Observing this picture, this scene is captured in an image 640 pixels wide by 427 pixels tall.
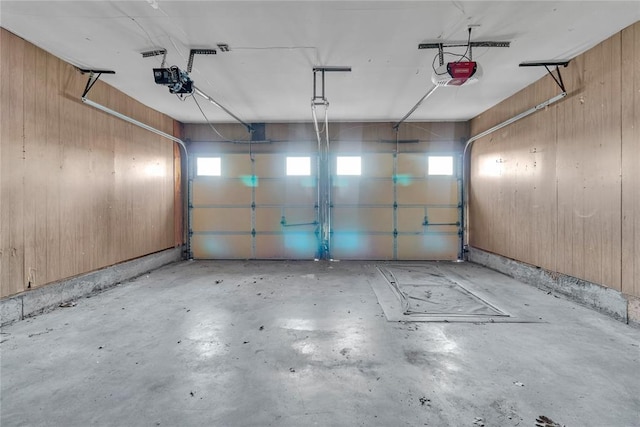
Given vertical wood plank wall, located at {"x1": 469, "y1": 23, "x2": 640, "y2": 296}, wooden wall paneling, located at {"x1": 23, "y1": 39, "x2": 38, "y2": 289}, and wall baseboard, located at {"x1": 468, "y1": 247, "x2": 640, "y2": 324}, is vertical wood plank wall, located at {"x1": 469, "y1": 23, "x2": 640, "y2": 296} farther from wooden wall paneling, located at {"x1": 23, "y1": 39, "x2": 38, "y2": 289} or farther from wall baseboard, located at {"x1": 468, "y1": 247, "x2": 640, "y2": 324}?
wooden wall paneling, located at {"x1": 23, "y1": 39, "x2": 38, "y2": 289}

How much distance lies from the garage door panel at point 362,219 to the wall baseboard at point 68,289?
3.68 metres

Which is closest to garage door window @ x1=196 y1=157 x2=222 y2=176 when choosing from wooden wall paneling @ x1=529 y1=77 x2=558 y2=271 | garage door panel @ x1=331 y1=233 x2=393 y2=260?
garage door panel @ x1=331 y1=233 x2=393 y2=260

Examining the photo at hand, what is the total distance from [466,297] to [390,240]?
263cm

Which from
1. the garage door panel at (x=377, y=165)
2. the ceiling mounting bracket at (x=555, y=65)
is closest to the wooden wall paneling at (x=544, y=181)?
the ceiling mounting bracket at (x=555, y=65)

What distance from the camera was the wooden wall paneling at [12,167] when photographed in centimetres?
266

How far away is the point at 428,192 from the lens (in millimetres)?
5945

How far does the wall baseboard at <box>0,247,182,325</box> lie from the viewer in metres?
2.73

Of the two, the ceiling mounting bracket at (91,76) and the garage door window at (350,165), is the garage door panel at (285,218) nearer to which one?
the garage door window at (350,165)

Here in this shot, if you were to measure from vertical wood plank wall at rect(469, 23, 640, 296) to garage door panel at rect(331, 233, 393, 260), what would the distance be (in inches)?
81.7

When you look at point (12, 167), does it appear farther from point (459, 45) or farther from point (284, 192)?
point (459, 45)

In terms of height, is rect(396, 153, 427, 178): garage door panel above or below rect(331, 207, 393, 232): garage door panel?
above

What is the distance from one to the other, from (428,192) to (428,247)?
120 cm

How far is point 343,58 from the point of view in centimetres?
325

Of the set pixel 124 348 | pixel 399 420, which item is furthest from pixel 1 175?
pixel 399 420
